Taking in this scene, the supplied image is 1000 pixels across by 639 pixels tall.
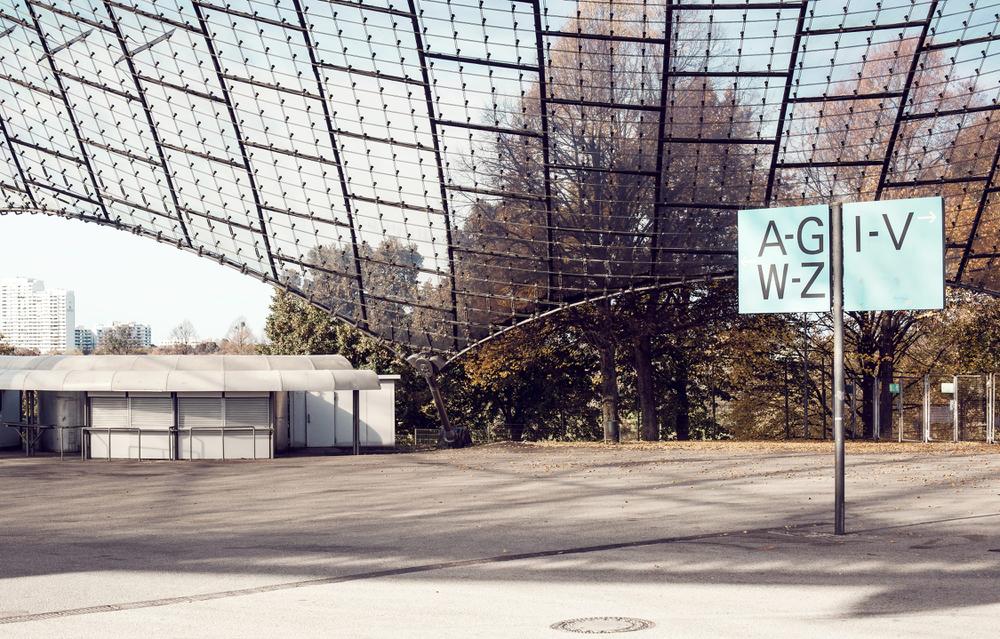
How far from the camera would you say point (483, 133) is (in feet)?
112

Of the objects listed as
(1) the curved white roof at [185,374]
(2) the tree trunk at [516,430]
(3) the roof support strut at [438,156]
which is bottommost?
(2) the tree trunk at [516,430]

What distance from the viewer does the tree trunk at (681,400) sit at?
174 ft

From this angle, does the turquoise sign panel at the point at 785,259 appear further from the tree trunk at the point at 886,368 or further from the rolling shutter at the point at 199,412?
the tree trunk at the point at 886,368

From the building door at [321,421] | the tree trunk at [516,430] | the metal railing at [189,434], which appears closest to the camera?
the metal railing at [189,434]

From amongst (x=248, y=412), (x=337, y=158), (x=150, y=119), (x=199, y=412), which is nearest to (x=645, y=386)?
(x=337, y=158)

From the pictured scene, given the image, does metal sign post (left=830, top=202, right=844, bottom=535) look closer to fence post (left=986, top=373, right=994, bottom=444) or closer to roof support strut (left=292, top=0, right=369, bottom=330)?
roof support strut (left=292, top=0, right=369, bottom=330)

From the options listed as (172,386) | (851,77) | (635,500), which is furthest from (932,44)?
(172,386)

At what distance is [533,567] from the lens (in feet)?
42.7

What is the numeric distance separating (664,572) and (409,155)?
23.8 meters

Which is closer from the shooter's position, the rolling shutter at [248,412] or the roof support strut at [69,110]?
the rolling shutter at [248,412]

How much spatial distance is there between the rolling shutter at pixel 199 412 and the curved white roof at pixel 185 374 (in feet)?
2.59

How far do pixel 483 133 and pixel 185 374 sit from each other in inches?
428

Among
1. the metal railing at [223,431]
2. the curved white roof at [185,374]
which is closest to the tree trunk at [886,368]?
the curved white roof at [185,374]

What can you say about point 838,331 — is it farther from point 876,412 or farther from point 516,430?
point 516,430
